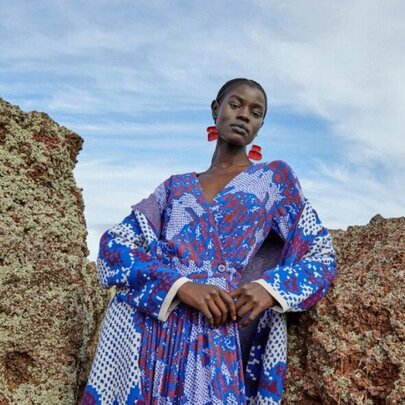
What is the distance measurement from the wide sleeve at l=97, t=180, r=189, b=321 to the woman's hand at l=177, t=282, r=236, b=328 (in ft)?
0.15

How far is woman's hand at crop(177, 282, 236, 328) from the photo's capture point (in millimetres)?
2914

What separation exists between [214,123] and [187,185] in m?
0.52

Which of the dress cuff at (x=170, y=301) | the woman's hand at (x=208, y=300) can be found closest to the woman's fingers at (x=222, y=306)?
the woman's hand at (x=208, y=300)

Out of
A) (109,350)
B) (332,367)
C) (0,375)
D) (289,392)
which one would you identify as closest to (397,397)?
(332,367)

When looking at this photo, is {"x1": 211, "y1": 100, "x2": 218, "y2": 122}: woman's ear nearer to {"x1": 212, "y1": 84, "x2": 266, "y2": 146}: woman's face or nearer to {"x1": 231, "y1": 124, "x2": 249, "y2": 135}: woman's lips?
{"x1": 212, "y1": 84, "x2": 266, "y2": 146}: woman's face

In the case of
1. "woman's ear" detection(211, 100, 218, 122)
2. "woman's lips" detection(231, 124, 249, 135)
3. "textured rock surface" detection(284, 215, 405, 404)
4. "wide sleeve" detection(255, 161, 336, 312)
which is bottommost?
"textured rock surface" detection(284, 215, 405, 404)

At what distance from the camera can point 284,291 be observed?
297 cm

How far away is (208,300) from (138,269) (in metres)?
0.38

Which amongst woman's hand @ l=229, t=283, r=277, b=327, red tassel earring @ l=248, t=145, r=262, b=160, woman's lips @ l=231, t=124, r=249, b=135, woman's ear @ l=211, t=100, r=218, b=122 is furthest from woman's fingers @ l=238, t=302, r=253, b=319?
woman's ear @ l=211, t=100, r=218, b=122

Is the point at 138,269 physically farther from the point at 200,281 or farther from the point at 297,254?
the point at 297,254

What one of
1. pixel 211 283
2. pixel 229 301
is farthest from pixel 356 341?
pixel 211 283

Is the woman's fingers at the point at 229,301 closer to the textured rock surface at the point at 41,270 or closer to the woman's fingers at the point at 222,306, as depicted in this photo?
the woman's fingers at the point at 222,306

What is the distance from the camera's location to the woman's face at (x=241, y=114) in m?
3.62

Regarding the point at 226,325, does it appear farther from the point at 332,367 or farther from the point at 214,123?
the point at 214,123
